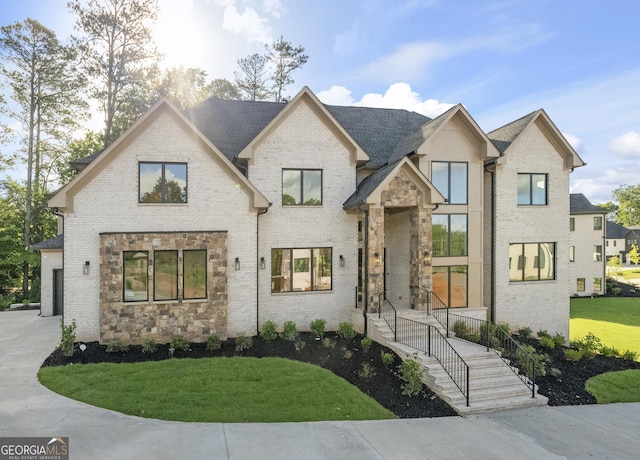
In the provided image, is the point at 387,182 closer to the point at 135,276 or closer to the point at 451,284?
the point at 451,284

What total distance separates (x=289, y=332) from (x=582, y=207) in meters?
37.5

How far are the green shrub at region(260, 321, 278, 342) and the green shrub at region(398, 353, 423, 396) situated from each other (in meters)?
4.99

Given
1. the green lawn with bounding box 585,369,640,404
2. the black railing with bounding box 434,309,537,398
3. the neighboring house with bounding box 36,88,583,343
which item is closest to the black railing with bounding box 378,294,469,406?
the black railing with bounding box 434,309,537,398

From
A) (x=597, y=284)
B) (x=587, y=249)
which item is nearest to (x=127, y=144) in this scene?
(x=587, y=249)

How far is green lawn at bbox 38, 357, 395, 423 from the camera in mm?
8195

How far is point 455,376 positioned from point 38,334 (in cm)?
1539

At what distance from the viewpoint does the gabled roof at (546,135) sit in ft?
55.0

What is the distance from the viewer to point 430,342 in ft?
39.9

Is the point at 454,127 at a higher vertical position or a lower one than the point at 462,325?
higher

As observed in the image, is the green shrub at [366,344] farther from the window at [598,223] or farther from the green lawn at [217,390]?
the window at [598,223]

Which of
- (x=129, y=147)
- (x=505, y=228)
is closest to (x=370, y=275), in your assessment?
(x=505, y=228)

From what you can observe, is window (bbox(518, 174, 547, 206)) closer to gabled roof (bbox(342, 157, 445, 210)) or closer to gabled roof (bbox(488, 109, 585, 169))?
gabled roof (bbox(488, 109, 585, 169))

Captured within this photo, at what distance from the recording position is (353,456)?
6.78 m

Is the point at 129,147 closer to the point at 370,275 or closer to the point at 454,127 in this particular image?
the point at 370,275
